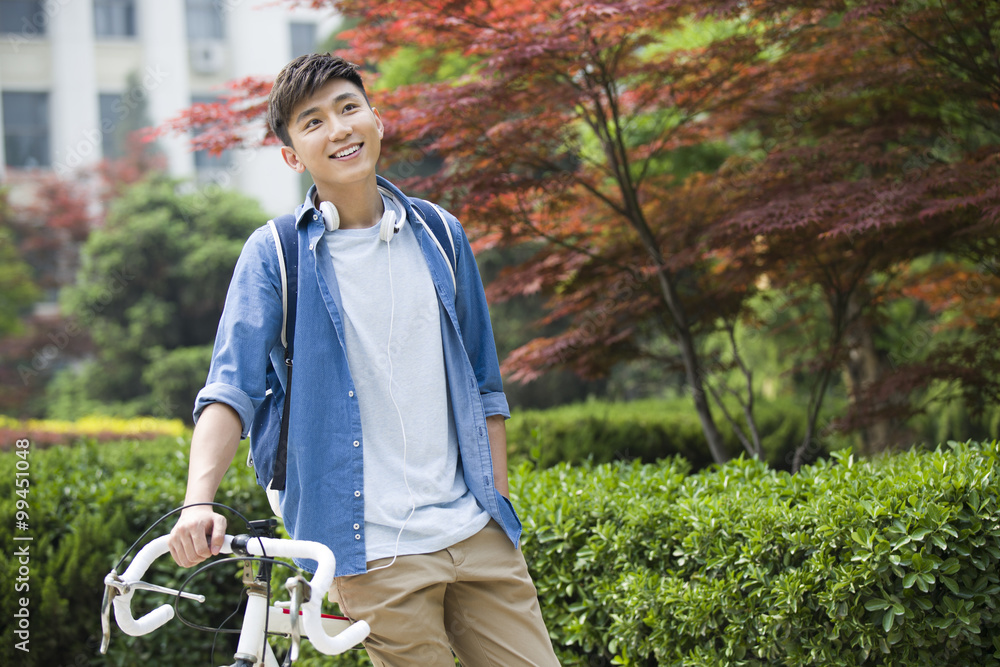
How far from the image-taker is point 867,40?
3.70 metres

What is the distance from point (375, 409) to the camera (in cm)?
154

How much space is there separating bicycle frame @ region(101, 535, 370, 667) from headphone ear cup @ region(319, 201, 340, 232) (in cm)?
61

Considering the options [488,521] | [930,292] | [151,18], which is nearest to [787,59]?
[930,292]

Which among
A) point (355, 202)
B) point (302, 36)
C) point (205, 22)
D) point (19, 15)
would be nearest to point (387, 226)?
point (355, 202)

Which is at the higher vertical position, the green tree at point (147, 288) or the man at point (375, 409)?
the man at point (375, 409)

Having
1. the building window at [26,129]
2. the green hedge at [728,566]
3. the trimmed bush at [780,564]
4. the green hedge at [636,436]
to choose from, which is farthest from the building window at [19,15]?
the trimmed bush at [780,564]

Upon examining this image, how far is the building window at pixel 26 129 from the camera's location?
19.7m

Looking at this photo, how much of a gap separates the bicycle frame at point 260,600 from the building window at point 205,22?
2126 cm

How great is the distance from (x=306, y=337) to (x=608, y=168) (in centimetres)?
310

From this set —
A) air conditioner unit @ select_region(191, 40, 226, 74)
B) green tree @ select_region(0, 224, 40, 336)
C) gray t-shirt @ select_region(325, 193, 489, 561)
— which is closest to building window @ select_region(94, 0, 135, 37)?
air conditioner unit @ select_region(191, 40, 226, 74)

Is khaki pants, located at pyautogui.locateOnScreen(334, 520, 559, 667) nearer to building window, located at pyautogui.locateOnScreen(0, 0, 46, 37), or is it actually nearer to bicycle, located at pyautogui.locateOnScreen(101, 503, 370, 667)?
bicycle, located at pyautogui.locateOnScreen(101, 503, 370, 667)

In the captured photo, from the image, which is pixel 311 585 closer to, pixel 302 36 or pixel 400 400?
pixel 400 400

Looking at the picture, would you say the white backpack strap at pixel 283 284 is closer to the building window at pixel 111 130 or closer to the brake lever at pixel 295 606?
the brake lever at pixel 295 606

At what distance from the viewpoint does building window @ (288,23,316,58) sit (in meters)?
20.7
